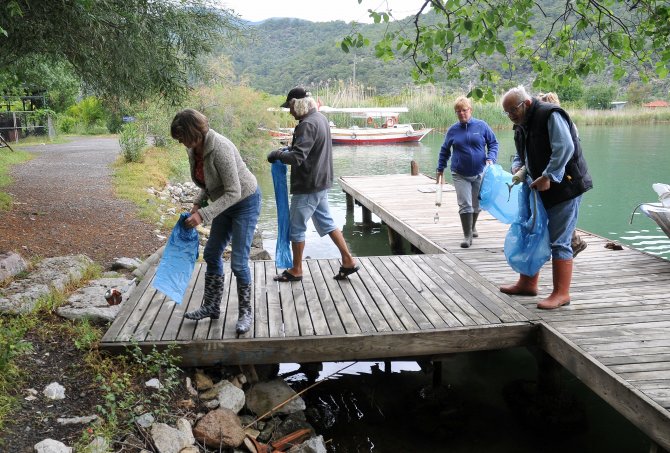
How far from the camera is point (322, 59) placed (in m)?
62.6

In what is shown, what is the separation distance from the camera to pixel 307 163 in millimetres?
4840

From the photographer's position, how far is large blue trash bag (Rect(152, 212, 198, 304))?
422cm

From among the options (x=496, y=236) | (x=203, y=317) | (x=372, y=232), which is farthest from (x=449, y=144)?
(x=372, y=232)

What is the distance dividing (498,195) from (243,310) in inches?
128

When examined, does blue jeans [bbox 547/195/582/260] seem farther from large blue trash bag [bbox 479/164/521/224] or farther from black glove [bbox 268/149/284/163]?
black glove [bbox 268/149/284/163]

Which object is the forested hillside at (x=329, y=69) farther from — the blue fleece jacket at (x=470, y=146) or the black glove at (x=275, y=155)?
the black glove at (x=275, y=155)

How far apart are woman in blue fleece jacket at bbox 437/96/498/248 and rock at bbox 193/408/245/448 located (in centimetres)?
370

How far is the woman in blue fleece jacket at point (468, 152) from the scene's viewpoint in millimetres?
6336

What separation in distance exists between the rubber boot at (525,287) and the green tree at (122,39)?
4.50 metres

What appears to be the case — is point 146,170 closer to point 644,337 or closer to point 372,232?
point 372,232

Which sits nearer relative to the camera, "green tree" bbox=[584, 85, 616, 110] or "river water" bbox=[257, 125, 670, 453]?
"river water" bbox=[257, 125, 670, 453]

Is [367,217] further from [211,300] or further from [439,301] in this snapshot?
[211,300]

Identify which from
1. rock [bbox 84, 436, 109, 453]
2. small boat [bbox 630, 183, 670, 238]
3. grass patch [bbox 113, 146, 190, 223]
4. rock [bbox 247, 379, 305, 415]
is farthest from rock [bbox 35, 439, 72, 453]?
grass patch [bbox 113, 146, 190, 223]

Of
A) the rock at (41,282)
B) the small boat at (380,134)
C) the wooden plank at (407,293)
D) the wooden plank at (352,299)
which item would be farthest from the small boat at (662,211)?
the small boat at (380,134)
